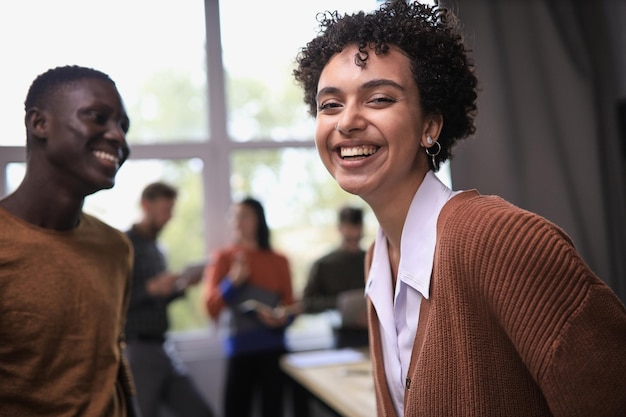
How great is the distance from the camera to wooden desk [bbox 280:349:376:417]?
195 centimetres

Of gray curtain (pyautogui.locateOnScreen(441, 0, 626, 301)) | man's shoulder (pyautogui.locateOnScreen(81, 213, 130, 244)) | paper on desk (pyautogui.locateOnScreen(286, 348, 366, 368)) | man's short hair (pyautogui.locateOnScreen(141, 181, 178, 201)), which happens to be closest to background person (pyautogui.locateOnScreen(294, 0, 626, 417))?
gray curtain (pyautogui.locateOnScreen(441, 0, 626, 301))

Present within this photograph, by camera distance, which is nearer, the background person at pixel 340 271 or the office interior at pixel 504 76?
the office interior at pixel 504 76

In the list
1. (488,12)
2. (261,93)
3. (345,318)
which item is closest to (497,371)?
(488,12)

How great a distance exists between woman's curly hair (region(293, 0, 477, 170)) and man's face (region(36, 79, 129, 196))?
0.46 m

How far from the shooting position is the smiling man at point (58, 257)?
1082 millimetres

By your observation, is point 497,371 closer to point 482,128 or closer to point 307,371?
point 482,128

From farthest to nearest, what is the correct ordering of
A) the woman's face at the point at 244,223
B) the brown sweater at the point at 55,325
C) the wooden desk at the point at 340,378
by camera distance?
the woman's face at the point at 244,223, the wooden desk at the point at 340,378, the brown sweater at the point at 55,325

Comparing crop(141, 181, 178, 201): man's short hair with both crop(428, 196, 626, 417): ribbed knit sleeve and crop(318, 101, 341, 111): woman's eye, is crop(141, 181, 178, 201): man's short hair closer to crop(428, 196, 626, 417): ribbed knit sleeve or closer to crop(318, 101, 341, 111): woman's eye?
crop(318, 101, 341, 111): woman's eye

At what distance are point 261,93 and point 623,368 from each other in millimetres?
3674

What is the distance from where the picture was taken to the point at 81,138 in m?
1.12

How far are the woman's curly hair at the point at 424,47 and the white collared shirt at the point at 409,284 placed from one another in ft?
0.41

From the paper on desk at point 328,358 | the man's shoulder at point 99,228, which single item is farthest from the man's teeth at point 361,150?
the paper on desk at point 328,358

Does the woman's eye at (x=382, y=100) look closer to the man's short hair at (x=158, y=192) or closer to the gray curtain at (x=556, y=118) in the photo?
the gray curtain at (x=556, y=118)

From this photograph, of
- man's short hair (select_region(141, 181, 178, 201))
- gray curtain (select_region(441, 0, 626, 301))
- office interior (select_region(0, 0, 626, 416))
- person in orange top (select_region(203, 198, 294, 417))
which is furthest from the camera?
person in orange top (select_region(203, 198, 294, 417))
